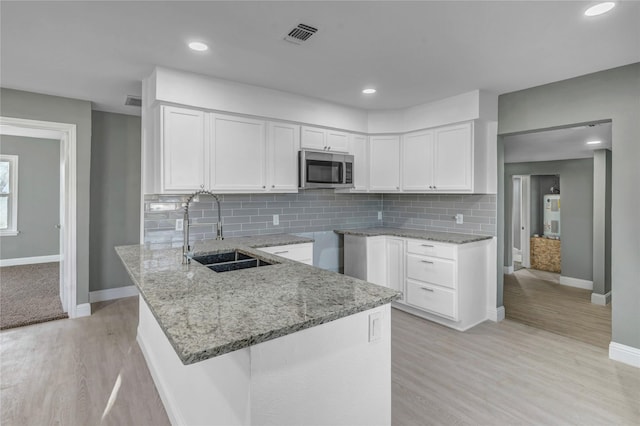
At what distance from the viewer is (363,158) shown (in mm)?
Answer: 4293

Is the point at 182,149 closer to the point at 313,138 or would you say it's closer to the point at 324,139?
the point at 313,138

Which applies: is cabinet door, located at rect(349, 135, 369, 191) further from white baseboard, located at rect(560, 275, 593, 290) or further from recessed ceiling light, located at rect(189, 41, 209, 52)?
white baseboard, located at rect(560, 275, 593, 290)

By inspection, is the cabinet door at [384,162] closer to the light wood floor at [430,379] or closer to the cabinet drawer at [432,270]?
the cabinet drawer at [432,270]

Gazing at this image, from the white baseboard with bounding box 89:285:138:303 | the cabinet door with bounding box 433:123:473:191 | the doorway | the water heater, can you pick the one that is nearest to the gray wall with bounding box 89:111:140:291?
the white baseboard with bounding box 89:285:138:303

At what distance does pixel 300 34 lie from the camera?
2.22m

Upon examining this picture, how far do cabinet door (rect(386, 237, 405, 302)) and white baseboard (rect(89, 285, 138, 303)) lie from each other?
345 cm

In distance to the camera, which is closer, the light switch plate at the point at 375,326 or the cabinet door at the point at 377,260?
the light switch plate at the point at 375,326

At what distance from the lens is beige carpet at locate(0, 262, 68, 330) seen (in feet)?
12.0

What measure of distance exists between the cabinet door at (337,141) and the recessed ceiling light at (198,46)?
1.78 metres

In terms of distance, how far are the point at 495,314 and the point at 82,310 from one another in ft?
15.3

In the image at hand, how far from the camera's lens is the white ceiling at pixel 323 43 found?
1938 mm

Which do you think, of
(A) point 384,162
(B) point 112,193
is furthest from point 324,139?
(B) point 112,193

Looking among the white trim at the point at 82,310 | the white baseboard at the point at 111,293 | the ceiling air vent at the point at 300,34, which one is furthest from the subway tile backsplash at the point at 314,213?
the ceiling air vent at the point at 300,34

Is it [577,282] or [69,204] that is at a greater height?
[69,204]
